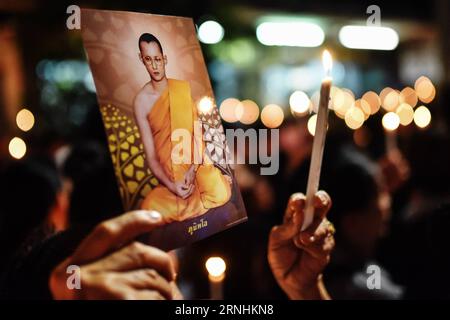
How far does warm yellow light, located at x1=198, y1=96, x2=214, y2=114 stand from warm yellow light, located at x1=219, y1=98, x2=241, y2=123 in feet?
28.7

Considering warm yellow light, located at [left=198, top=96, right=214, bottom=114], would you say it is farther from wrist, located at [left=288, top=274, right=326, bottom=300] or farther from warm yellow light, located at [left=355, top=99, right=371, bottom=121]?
warm yellow light, located at [left=355, top=99, right=371, bottom=121]

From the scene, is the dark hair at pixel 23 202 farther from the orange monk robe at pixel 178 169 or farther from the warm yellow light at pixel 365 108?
the warm yellow light at pixel 365 108

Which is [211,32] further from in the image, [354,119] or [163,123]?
[163,123]

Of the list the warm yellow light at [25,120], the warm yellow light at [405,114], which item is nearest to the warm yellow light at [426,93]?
the warm yellow light at [405,114]

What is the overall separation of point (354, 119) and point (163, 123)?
7439 millimetres

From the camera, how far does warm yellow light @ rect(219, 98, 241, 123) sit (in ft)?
36.1

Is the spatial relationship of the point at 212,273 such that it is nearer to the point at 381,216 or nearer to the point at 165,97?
the point at 165,97

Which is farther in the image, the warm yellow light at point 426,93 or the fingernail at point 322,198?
the warm yellow light at point 426,93

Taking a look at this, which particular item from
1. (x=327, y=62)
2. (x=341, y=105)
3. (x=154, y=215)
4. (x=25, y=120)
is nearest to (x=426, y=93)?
(x=341, y=105)

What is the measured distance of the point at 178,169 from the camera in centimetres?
138

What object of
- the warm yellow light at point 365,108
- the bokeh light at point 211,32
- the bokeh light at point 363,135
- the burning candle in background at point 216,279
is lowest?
the burning candle in background at point 216,279

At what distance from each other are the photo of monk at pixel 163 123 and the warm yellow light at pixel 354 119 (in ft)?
22.9

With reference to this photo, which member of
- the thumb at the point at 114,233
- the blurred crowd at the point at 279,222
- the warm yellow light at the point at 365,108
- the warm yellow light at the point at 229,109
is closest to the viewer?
the thumb at the point at 114,233

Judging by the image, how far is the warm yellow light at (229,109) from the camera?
1101cm
